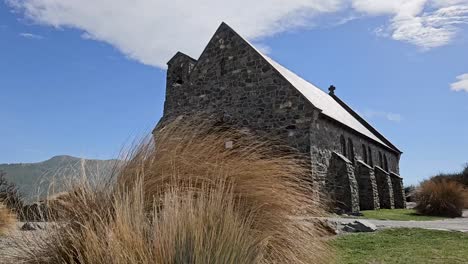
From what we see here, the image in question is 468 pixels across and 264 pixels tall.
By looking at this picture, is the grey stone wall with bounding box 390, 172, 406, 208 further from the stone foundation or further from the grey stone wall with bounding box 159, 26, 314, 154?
the grey stone wall with bounding box 159, 26, 314, 154

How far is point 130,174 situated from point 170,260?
113cm

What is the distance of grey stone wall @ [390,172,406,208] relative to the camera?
24906 mm

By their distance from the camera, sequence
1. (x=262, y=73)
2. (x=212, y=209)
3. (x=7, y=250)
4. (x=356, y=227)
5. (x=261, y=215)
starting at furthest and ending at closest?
(x=262, y=73) → (x=356, y=227) → (x=261, y=215) → (x=7, y=250) → (x=212, y=209)

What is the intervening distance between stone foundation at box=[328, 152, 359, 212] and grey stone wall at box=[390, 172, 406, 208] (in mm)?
9230

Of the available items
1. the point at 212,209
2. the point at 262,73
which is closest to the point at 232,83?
the point at 262,73

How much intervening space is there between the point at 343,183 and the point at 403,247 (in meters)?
10.9

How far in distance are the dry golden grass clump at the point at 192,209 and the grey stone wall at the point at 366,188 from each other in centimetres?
1643

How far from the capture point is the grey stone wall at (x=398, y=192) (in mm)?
24906

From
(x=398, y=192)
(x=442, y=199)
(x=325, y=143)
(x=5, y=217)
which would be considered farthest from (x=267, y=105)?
(x=398, y=192)

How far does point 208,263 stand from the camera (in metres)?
2.32

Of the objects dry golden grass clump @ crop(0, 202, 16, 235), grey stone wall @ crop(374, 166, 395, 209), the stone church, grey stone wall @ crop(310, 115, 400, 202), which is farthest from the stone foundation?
dry golden grass clump @ crop(0, 202, 16, 235)

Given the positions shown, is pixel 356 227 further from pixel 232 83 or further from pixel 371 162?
pixel 371 162

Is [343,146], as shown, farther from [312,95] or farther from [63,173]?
[63,173]

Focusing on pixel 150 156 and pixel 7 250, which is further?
pixel 150 156
